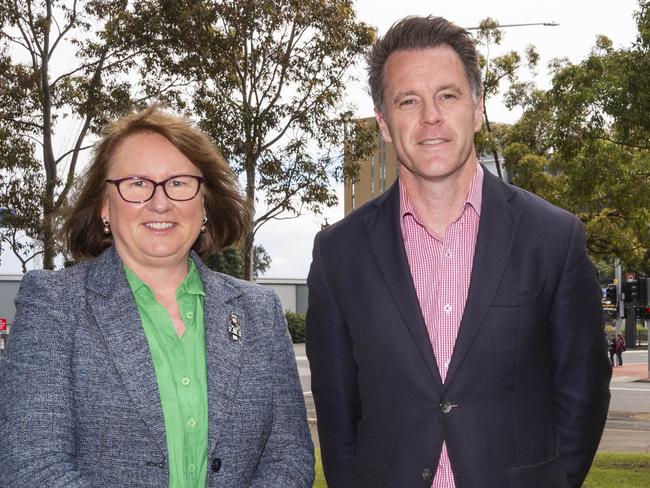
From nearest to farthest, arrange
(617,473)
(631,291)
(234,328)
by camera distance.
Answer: (234,328) → (617,473) → (631,291)

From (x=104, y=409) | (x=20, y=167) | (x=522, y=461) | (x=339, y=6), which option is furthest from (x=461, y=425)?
(x=20, y=167)

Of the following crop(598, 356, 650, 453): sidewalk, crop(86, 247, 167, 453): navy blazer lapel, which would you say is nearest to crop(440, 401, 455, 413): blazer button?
crop(86, 247, 167, 453): navy blazer lapel

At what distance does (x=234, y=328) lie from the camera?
326 centimetres

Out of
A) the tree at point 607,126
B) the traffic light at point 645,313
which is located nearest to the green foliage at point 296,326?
the traffic light at point 645,313

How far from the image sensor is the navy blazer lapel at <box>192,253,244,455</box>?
3.03 meters

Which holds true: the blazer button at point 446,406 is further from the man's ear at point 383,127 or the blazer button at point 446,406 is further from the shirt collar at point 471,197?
the man's ear at point 383,127

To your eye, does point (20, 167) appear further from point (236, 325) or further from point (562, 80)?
point (236, 325)

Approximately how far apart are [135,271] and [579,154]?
12901mm

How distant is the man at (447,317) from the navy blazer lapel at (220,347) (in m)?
0.33

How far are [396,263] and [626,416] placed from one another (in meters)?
18.8

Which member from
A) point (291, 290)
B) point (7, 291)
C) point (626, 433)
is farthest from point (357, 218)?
point (291, 290)

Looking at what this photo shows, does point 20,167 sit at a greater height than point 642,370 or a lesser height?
greater

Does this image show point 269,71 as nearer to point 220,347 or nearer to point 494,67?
point 494,67

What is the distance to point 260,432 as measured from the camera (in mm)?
3148
